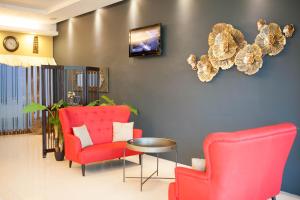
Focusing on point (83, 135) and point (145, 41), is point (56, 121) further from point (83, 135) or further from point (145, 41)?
point (145, 41)

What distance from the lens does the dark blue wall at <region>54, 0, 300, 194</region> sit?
4062mm

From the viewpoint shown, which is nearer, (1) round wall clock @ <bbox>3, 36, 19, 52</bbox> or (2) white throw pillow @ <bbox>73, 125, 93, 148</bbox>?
(2) white throw pillow @ <bbox>73, 125, 93, 148</bbox>

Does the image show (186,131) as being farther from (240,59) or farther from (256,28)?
(256,28)

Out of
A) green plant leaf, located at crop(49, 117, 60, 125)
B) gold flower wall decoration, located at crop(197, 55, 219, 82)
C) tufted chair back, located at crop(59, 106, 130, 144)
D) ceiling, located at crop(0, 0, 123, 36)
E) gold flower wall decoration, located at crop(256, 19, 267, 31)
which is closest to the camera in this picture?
gold flower wall decoration, located at crop(256, 19, 267, 31)

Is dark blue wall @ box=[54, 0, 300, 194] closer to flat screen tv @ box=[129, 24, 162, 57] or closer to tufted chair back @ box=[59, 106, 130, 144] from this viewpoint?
flat screen tv @ box=[129, 24, 162, 57]

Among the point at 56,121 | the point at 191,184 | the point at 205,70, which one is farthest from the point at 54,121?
the point at 191,184

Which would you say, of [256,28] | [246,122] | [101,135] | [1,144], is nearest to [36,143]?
[1,144]

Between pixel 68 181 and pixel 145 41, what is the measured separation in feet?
10.1

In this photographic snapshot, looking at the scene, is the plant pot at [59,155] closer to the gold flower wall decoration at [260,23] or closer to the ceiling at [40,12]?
the ceiling at [40,12]

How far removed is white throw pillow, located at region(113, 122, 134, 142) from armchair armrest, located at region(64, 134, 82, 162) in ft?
2.66

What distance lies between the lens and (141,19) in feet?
21.0

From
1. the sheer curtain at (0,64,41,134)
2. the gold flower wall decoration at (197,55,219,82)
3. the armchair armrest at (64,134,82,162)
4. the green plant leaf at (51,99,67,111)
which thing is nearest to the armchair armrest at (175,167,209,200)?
the armchair armrest at (64,134,82,162)

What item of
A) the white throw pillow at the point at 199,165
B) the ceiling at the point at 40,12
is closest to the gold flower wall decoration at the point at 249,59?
the white throw pillow at the point at 199,165

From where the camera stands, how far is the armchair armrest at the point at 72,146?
4770 millimetres
